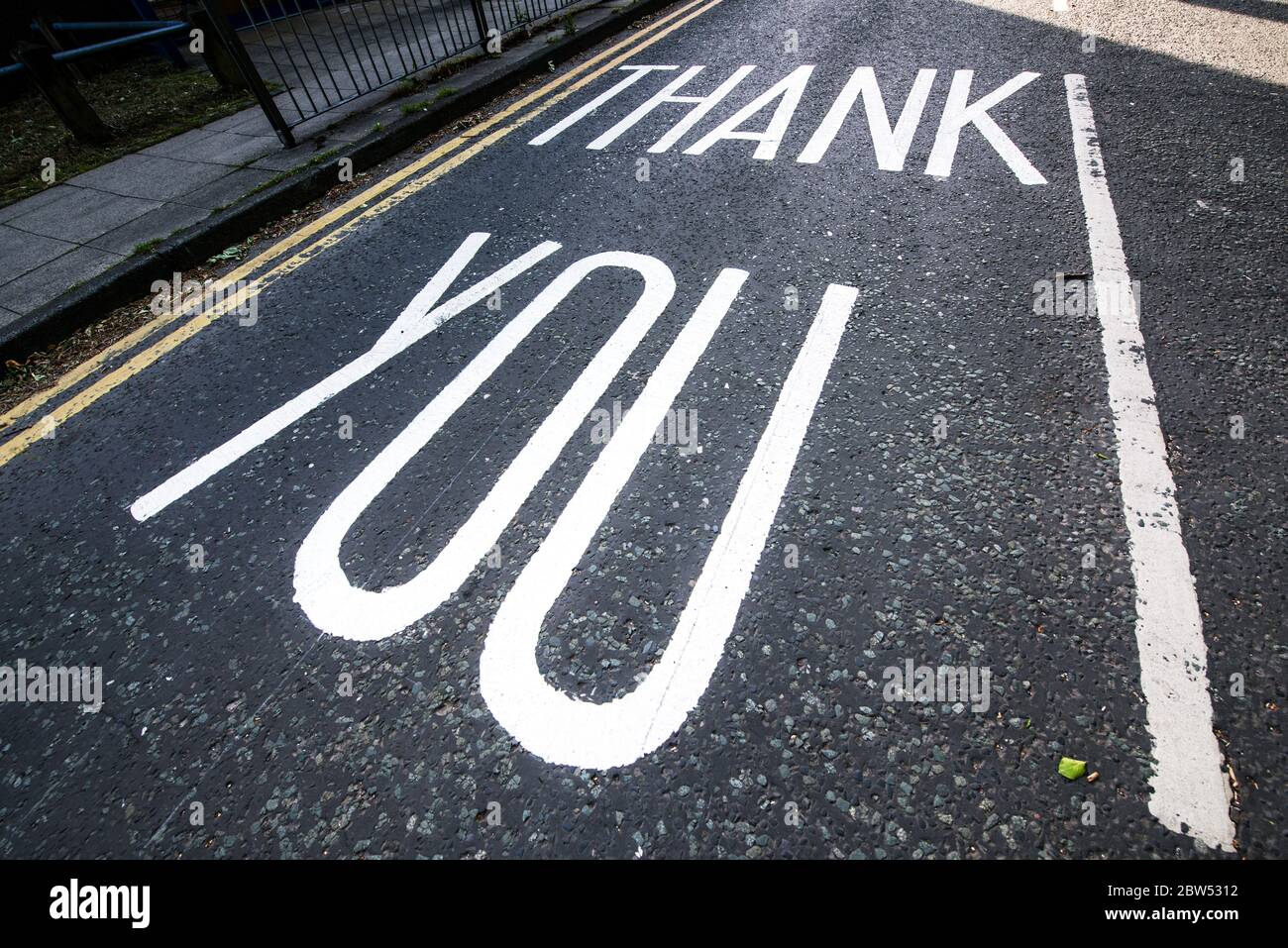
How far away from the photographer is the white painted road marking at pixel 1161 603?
5.50ft

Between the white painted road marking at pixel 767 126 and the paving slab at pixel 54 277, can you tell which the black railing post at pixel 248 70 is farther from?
the white painted road marking at pixel 767 126

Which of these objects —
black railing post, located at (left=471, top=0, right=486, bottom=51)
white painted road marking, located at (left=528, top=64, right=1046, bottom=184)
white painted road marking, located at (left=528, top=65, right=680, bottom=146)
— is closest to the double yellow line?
white painted road marking, located at (left=528, top=65, right=680, bottom=146)

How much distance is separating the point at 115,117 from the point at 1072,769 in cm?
963

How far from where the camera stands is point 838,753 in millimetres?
1818

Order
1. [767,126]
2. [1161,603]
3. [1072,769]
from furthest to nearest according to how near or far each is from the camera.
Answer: [767,126], [1161,603], [1072,769]

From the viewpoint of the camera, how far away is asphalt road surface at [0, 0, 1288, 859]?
1794 mm

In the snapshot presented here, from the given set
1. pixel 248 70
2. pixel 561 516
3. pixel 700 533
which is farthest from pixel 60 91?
pixel 700 533

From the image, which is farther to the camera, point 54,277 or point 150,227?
point 150,227

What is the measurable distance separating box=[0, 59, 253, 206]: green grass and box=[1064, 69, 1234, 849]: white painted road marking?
797 cm

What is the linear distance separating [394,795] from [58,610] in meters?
1.69

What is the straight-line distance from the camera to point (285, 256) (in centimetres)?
431

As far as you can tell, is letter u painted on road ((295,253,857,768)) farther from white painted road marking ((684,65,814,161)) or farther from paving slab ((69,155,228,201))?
paving slab ((69,155,228,201))

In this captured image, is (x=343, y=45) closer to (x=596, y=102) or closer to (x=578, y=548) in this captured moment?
(x=596, y=102)
